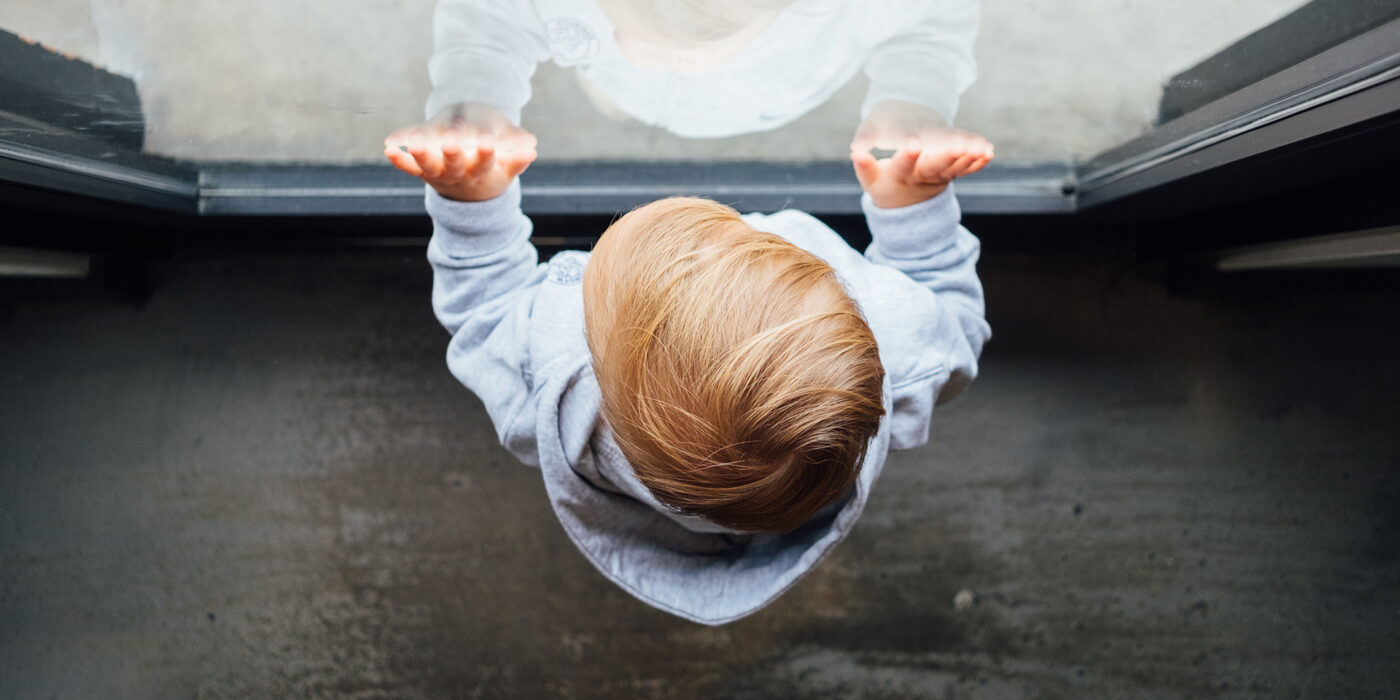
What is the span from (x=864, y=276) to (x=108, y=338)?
1.04 metres

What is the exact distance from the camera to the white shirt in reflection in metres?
0.58

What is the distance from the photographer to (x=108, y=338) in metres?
0.99

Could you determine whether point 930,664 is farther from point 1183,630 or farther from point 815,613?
point 1183,630

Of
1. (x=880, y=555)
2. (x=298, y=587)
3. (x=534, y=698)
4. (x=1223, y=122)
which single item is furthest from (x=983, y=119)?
(x=298, y=587)

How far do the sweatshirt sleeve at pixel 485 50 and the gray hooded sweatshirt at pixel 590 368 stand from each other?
3.5 inches

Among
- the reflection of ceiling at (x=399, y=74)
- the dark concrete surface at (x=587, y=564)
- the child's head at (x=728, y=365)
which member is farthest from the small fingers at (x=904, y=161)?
the dark concrete surface at (x=587, y=564)

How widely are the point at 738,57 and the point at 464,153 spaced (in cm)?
26

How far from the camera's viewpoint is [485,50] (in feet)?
1.90

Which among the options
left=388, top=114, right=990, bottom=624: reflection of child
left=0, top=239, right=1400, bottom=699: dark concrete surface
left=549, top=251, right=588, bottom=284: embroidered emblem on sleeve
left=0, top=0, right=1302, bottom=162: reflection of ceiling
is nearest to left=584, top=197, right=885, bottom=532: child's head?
left=388, top=114, right=990, bottom=624: reflection of child

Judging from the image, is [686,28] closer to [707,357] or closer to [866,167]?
[866,167]

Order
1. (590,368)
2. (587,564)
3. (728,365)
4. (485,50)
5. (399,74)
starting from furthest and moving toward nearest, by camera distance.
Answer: (587,564)
(399,74)
(485,50)
(590,368)
(728,365)

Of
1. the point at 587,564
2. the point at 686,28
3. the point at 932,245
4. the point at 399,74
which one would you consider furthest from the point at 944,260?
the point at 587,564

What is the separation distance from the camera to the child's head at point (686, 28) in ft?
1.87

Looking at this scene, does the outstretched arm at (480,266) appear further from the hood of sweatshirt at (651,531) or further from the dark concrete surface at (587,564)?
the dark concrete surface at (587,564)
